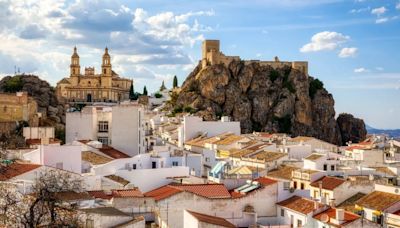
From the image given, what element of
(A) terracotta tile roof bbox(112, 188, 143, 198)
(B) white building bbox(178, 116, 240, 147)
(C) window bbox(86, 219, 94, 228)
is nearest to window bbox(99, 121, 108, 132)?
(A) terracotta tile roof bbox(112, 188, 143, 198)

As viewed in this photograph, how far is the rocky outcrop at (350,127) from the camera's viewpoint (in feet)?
488

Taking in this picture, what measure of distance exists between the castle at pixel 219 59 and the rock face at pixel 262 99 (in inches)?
52.0

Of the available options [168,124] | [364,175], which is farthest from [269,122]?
[364,175]

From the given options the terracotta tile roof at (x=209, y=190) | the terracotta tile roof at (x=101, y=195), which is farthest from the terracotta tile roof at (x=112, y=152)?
the terracotta tile roof at (x=101, y=195)

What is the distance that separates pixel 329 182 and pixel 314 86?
10693cm

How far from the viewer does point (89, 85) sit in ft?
464

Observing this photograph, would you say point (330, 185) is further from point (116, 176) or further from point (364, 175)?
point (116, 176)

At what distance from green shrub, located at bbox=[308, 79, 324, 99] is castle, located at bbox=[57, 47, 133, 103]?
46.7m

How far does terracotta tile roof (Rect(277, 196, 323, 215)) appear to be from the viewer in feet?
120

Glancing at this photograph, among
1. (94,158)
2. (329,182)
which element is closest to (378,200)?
(329,182)

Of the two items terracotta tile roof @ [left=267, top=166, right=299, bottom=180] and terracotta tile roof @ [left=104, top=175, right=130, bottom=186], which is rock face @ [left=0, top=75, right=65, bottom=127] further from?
terracotta tile roof @ [left=104, top=175, right=130, bottom=186]

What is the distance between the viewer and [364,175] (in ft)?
166

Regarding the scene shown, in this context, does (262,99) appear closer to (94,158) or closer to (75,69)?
(75,69)

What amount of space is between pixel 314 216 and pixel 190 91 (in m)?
101
